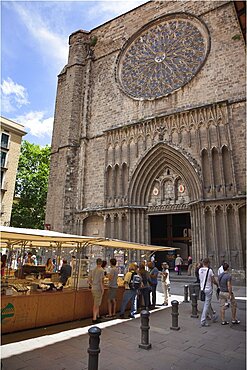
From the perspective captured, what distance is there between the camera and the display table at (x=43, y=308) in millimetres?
5098

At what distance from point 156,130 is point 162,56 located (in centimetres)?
607

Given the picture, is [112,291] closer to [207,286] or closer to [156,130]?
[207,286]

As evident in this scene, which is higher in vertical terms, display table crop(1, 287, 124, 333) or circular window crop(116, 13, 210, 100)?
circular window crop(116, 13, 210, 100)

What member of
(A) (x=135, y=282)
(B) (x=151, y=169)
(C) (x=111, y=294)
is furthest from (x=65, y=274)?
(B) (x=151, y=169)

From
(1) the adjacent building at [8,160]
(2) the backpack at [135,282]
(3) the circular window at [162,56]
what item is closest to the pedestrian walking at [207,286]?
(2) the backpack at [135,282]

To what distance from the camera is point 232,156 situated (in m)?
13.2

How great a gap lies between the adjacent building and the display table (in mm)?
20140

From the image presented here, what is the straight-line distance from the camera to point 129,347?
4465mm

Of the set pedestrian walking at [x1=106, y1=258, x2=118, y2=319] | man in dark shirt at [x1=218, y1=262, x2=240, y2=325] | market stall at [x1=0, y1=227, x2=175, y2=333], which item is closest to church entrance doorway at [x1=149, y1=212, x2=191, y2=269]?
pedestrian walking at [x1=106, y1=258, x2=118, y2=319]

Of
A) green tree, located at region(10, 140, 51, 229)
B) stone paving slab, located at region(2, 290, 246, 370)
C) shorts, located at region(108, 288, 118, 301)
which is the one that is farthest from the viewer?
green tree, located at region(10, 140, 51, 229)

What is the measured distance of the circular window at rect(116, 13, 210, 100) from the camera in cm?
1662

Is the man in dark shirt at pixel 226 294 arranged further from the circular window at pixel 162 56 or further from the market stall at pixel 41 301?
the circular window at pixel 162 56

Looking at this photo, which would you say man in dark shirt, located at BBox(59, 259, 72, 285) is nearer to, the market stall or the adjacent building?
the market stall

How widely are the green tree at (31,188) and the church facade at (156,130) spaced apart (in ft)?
28.0
